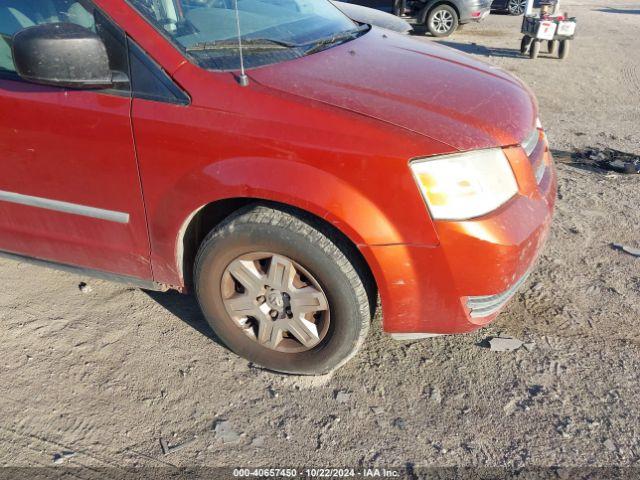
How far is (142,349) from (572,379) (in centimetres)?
210

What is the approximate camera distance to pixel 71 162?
7.91 ft

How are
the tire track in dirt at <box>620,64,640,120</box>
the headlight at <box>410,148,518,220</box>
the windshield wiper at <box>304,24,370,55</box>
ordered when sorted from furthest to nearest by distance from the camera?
the tire track in dirt at <box>620,64,640,120</box>, the windshield wiper at <box>304,24,370,55</box>, the headlight at <box>410,148,518,220</box>

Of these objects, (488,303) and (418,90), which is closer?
(488,303)

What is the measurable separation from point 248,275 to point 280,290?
16 cm

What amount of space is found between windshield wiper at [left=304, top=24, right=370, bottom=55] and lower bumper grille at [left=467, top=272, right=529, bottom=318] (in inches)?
55.9

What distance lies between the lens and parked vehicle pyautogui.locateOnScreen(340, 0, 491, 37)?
37.0 feet

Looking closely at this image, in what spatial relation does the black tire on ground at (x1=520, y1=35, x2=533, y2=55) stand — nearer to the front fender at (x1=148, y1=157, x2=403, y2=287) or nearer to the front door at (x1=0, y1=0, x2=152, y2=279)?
the front fender at (x1=148, y1=157, x2=403, y2=287)

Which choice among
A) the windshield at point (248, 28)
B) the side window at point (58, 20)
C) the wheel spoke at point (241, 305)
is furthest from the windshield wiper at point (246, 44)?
the wheel spoke at point (241, 305)

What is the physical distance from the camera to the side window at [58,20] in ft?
7.43

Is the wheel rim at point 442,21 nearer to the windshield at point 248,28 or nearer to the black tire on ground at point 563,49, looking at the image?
the black tire on ground at point 563,49

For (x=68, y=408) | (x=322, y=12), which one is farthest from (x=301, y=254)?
(x=322, y=12)

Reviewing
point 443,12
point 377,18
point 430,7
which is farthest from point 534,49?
point 377,18

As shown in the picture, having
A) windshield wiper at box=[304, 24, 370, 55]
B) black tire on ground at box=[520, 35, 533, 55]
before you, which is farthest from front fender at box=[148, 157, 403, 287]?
black tire on ground at box=[520, 35, 533, 55]

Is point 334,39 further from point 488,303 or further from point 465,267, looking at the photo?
point 488,303
